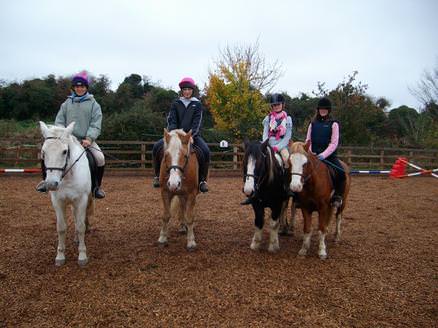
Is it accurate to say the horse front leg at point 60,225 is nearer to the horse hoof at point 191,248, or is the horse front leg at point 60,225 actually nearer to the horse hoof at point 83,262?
the horse hoof at point 83,262

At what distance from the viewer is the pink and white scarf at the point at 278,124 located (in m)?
5.82

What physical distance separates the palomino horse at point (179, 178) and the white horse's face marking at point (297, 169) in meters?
1.66

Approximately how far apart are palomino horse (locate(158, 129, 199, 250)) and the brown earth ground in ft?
1.84

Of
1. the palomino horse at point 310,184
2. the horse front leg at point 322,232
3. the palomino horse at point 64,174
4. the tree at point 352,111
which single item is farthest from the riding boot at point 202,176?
the tree at point 352,111

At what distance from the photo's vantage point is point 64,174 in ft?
14.1

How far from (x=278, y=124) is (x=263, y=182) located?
1407mm

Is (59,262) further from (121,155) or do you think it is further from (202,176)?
(121,155)

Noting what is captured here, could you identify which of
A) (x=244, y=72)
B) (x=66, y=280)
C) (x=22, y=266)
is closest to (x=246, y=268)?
(x=66, y=280)

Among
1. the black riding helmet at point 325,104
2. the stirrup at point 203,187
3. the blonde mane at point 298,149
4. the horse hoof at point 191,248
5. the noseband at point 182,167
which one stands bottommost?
the horse hoof at point 191,248

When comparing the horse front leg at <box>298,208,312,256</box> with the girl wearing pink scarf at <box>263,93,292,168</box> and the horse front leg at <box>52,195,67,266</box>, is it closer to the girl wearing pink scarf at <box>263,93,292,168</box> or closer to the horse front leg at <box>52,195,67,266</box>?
the girl wearing pink scarf at <box>263,93,292,168</box>

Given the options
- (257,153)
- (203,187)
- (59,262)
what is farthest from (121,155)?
(257,153)

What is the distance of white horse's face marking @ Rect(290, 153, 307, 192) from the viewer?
463 cm

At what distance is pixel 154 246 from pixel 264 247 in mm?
1985

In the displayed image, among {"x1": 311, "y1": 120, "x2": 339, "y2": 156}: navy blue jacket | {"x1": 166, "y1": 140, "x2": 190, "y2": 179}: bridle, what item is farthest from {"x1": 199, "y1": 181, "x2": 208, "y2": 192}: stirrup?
{"x1": 311, "y1": 120, "x2": 339, "y2": 156}: navy blue jacket
